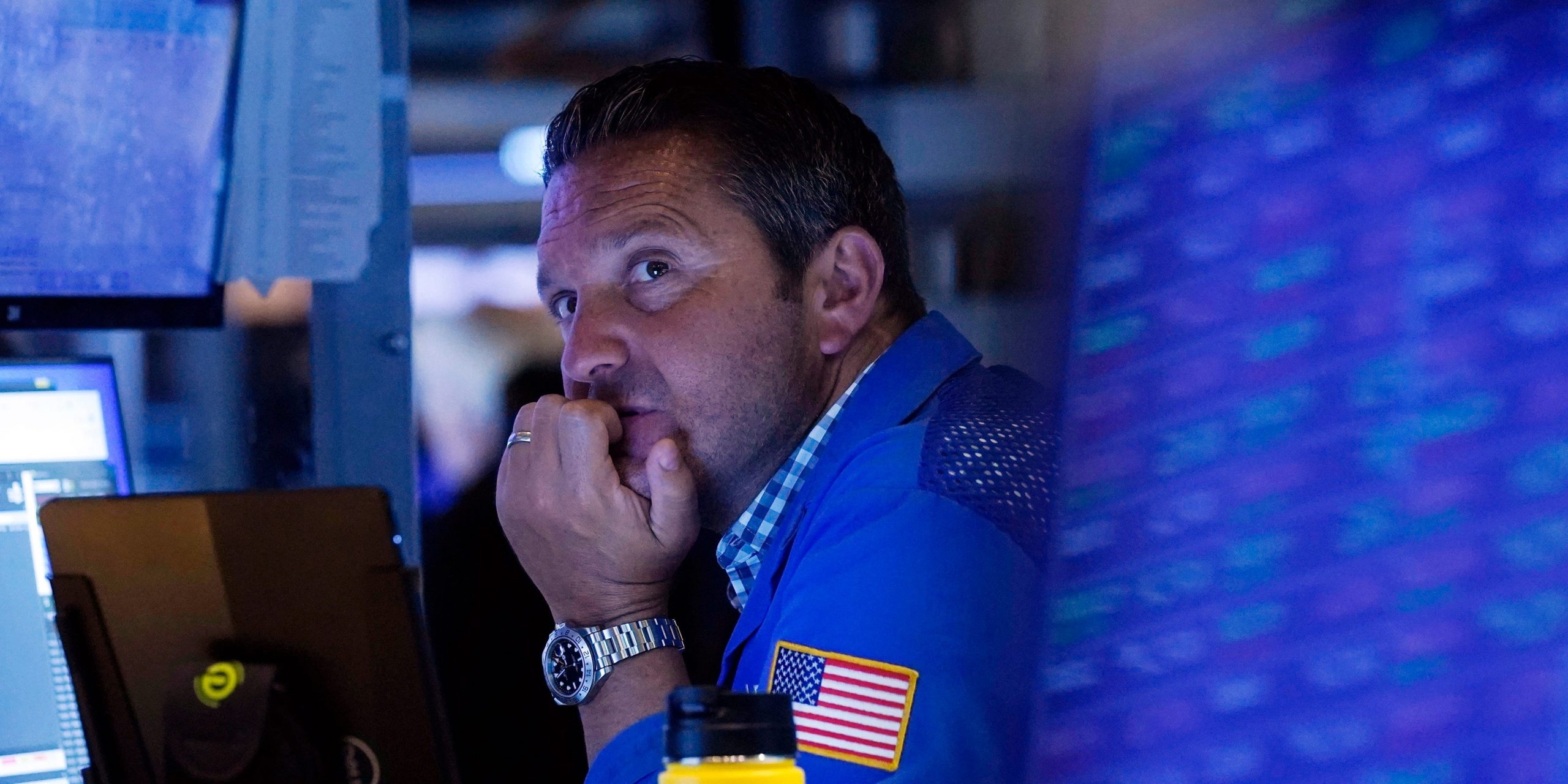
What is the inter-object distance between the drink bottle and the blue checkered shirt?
0.70m

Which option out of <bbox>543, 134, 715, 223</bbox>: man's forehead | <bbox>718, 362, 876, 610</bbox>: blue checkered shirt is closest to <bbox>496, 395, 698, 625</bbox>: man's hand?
<bbox>718, 362, 876, 610</bbox>: blue checkered shirt

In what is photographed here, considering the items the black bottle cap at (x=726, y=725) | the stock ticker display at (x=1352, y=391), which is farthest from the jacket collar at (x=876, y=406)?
the stock ticker display at (x=1352, y=391)

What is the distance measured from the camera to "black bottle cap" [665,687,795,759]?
57 centimetres

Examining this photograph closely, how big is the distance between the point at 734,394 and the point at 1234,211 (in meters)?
0.80

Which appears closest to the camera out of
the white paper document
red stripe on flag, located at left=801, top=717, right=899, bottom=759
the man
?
red stripe on flag, located at left=801, top=717, right=899, bottom=759

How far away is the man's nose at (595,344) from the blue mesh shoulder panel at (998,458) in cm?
31

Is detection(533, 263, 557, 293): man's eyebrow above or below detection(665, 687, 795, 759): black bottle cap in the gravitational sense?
above

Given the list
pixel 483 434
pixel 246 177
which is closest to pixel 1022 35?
pixel 246 177

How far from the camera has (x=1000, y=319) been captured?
1.46 m

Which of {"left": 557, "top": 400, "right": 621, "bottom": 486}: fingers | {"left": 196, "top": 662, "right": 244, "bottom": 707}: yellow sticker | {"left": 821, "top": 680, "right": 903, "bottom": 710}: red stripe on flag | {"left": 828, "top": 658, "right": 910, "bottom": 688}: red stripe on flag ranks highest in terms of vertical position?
{"left": 557, "top": 400, "right": 621, "bottom": 486}: fingers

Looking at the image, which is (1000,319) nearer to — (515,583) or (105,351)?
(515,583)

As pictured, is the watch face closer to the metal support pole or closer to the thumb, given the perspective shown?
the thumb

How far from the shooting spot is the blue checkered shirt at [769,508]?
4.25 ft

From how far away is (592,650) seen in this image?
3.87ft
